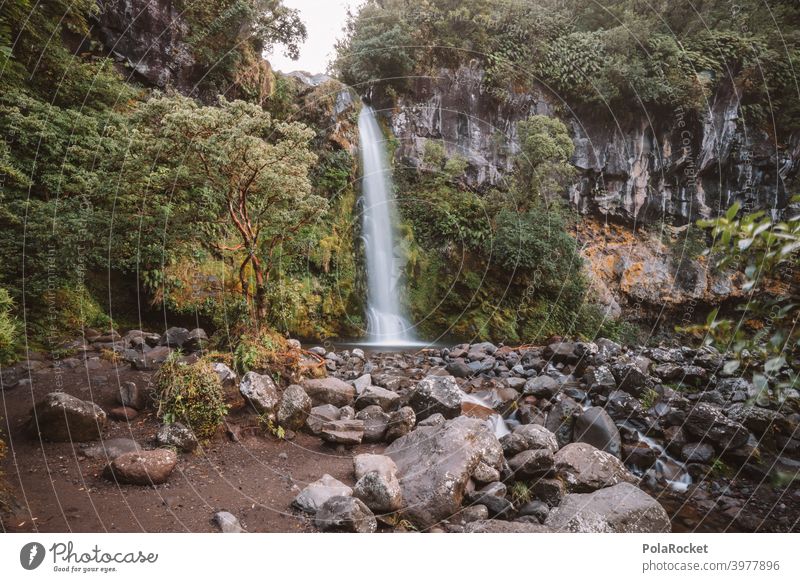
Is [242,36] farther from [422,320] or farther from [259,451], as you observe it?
[259,451]

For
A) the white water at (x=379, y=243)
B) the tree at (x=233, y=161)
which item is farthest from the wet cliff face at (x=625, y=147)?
the tree at (x=233, y=161)

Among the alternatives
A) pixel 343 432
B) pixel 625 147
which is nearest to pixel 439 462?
pixel 343 432

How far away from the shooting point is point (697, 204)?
1595cm

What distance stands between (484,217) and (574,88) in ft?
22.4

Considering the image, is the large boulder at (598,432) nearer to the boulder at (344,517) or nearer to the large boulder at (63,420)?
the boulder at (344,517)

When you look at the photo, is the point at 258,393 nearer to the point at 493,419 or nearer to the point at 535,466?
the point at 535,466

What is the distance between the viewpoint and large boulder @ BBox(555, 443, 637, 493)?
3.50 meters

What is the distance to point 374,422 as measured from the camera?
4355mm

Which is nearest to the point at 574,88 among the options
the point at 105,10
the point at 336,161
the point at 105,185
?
the point at 336,161

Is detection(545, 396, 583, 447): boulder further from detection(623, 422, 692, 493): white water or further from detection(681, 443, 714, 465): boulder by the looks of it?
detection(681, 443, 714, 465): boulder

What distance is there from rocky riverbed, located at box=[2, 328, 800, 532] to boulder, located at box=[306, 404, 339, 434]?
2cm

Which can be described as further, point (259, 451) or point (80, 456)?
point (259, 451)

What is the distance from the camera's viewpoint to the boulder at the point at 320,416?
13.2ft

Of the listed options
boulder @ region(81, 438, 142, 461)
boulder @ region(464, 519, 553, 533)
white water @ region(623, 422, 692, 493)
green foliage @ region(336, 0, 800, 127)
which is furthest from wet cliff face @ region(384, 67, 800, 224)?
boulder @ region(81, 438, 142, 461)
